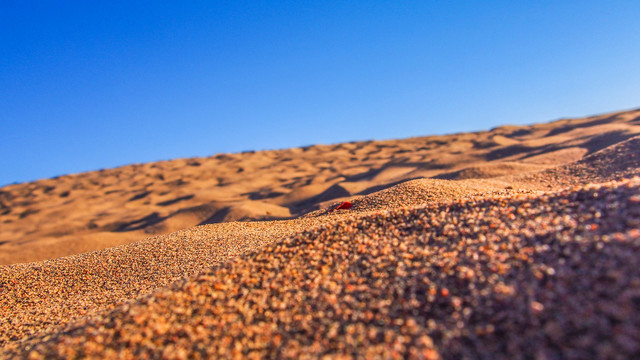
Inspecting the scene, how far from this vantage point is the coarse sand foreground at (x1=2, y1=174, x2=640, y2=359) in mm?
1567

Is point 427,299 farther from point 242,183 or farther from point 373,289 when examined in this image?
point 242,183

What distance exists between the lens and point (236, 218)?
23.3 ft

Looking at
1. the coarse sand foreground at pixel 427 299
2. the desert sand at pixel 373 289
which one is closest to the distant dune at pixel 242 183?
the desert sand at pixel 373 289

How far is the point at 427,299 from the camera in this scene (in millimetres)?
1831

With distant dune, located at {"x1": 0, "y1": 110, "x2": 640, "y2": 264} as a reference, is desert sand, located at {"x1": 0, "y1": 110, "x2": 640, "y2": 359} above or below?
below

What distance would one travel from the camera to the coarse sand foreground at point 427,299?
5.14 ft

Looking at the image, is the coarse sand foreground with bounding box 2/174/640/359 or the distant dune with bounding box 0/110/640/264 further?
the distant dune with bounding box 0/110/640/264

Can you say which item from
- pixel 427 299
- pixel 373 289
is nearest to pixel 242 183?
pixel 373 289

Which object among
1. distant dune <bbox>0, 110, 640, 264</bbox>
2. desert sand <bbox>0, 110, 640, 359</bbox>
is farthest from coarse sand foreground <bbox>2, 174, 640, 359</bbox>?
distant dune <bbox>0, 110, 640, 264</bbox>

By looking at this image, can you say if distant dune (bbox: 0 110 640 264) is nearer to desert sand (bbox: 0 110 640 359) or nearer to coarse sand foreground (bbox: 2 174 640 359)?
desert sand (bbox: 0 110 640 359)

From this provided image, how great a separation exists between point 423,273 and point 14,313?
10.4 ft

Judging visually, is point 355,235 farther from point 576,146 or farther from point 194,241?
point 576,146

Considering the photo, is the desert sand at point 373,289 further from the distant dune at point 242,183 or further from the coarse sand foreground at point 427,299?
the distant dune at point 242,183

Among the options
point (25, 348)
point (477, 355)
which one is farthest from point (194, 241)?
point (477, 355)
